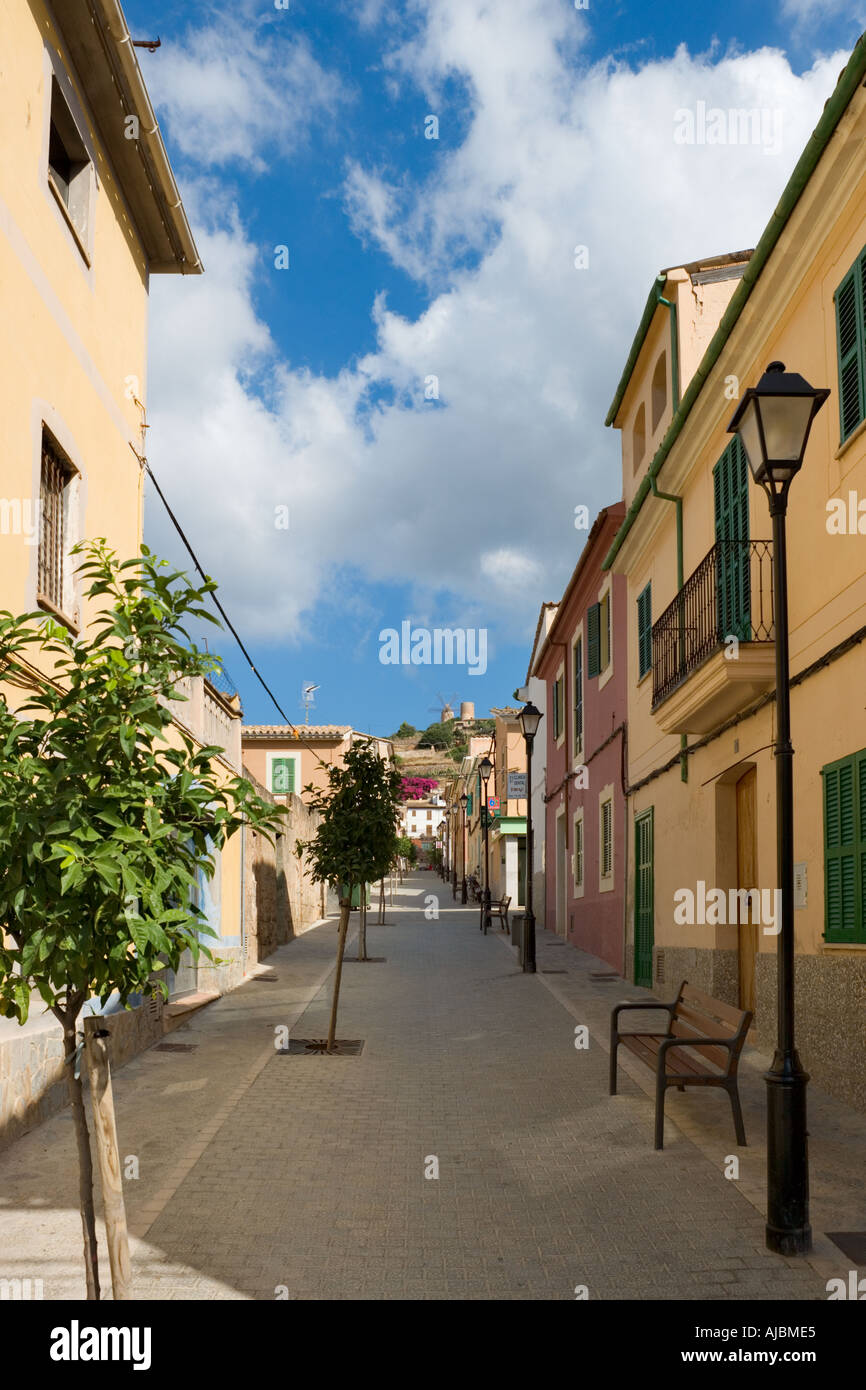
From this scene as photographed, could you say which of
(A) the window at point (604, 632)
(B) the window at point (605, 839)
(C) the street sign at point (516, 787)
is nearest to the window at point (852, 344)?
(A) the window at point (604, 632)

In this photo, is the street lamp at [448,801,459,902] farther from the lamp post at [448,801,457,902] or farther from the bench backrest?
the bench backrest

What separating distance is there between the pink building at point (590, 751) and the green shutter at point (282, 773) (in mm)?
18900

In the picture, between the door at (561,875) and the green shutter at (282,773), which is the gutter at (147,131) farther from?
the green shutter at (282,773)

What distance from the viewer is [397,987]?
17000 millimetres

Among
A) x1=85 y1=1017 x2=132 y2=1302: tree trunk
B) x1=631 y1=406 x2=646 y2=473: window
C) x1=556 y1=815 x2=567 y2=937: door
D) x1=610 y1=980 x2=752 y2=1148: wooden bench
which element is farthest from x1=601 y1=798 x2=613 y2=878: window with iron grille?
x1=85 y1=1017 x2=132 y2=1302: tree trunk

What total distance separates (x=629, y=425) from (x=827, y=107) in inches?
401

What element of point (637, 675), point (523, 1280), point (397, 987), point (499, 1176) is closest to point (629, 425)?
point (637, 675)

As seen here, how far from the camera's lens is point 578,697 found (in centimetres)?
2350

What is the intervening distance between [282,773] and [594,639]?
1042 inches

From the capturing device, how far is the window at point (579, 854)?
901 inches

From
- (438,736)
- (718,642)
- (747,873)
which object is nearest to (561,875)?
(747,873)

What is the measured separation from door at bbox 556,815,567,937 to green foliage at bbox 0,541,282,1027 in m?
22.6

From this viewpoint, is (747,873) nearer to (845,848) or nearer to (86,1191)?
(845,848)
